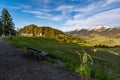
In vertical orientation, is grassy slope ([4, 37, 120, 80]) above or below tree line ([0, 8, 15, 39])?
below

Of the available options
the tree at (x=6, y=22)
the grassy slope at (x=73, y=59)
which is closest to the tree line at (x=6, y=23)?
the tree at (x=6, y=22)

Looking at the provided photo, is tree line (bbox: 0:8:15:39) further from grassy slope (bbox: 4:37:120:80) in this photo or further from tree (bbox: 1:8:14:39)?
grassy slope (bbox: 4:37:120:80)

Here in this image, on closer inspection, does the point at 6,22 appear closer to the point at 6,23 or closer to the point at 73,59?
→ the point at 6,23

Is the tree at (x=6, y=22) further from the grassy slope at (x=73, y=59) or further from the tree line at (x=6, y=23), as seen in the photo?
the grassy slope at (x=73, y=59)

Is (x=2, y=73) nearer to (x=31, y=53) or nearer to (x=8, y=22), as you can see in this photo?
(x=31, y=53)

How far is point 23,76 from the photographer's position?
448 inches

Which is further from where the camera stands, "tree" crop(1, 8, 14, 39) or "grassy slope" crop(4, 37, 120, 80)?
"tree" crop(1, 8, 14, 39)

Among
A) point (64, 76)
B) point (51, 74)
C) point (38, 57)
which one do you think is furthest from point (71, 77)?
point (38, 57)

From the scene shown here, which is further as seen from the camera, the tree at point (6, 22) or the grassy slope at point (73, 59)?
the tree at point (6, 22)

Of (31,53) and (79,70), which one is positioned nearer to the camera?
(79,70)

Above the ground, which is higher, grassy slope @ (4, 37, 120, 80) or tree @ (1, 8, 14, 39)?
tree @ (1, 8, 14, 39)

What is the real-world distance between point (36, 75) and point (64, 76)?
1824 mm

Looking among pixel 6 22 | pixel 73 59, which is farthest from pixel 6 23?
pixel 73 59

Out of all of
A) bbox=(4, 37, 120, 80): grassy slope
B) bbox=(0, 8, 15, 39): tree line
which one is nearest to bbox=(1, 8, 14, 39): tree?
bbox=(0, 8, 15, 39): tree line
